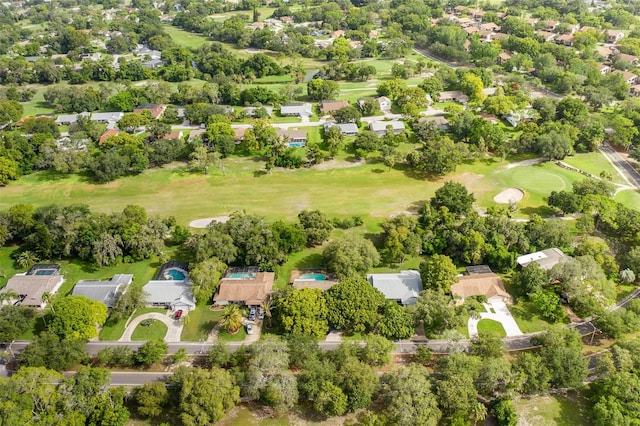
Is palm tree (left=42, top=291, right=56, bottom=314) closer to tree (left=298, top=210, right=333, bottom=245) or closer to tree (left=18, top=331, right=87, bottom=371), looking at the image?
tree (left=18, top=331, right=87, bottom=371)

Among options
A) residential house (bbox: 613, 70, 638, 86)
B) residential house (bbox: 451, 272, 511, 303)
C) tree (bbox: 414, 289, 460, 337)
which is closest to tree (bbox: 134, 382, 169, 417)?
tree (bbox: 414, 289, 460, 337)

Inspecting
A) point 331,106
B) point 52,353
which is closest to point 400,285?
point 52,353

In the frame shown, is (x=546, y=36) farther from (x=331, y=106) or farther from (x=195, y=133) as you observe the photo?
(x=195, y=133)

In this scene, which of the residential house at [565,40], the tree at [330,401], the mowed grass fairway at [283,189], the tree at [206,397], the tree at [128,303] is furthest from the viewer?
the residential house at [565,40]

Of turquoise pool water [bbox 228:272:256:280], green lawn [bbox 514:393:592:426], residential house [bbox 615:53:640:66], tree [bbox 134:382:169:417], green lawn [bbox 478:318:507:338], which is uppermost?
residential house [bbox 615:53:640:66]

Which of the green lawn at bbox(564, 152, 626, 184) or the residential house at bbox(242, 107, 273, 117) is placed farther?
A: the residential house at bbox(242, 107, 273, 117)

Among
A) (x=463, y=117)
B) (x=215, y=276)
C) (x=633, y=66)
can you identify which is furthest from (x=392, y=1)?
(x=215, y=276)

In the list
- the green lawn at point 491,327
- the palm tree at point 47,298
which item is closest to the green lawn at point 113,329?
the palm tree at point 47,298

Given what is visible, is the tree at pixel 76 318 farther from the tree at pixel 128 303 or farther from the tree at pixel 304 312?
the tree at pixel 304 312
